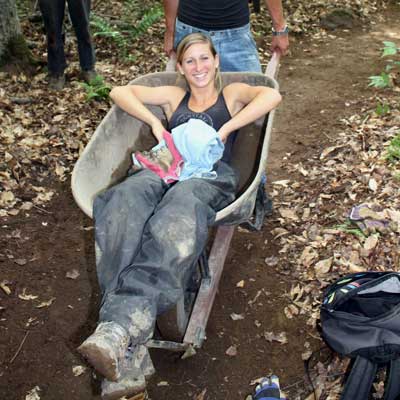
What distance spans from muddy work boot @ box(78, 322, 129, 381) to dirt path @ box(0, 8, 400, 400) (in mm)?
1087

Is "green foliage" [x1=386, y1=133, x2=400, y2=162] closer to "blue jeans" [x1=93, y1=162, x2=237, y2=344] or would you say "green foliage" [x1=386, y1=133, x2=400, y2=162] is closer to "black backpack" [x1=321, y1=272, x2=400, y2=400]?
"black backpack" [x1=321, y1=272, x2=400, y2=400]

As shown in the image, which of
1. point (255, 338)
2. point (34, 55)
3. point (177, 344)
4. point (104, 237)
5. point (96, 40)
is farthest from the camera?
point (96, 40)

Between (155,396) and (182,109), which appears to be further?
(182,109)

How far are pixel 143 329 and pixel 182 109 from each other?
6.62 ft

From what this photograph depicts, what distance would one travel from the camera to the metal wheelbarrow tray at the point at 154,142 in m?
3.23

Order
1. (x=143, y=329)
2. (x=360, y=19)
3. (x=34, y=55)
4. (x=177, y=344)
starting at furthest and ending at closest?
(x=360, y=19)
(x=34, y=55)
(x=177, y=344)
(x=143, y=329)

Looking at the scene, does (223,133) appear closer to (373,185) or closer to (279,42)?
(279,42)

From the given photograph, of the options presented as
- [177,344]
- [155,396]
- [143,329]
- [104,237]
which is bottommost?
[155,396]

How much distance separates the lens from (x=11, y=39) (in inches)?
271

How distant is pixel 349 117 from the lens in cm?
654

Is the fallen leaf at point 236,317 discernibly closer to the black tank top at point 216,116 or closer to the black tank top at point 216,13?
the black tank top at point 216,116

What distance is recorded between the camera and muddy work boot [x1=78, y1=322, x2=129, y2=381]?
8.09 ft

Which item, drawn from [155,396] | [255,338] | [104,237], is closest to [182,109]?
[104,237]

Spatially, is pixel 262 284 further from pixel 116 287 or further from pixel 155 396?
pixel 116 287
